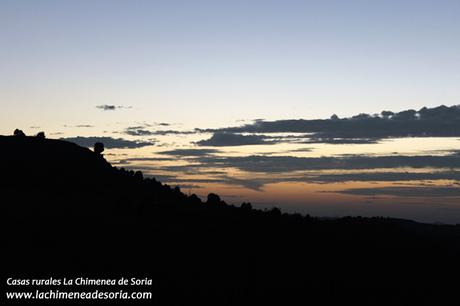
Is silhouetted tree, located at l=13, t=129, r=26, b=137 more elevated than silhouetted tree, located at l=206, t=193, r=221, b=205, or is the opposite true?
silhouetted tree, located at l=13, t=129, r=26, b=137

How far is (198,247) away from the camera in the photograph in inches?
2062

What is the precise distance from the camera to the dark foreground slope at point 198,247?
44031mm

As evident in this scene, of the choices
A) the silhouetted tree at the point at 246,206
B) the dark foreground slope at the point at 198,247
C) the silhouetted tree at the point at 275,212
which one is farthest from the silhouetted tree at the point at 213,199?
the silhouetted tree at the point at 275,212

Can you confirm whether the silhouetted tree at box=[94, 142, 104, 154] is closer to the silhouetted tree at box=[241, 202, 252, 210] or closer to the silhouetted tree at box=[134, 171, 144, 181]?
the silhouetted tree at box=[134, 171, 144, 181]

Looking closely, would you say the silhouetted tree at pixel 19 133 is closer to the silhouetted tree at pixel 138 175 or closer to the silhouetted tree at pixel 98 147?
the silhouetted tree at pixel 98 147

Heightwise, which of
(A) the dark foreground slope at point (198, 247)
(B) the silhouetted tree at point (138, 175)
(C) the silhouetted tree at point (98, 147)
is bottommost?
(A) the dark foreground slope at point (198, 247)

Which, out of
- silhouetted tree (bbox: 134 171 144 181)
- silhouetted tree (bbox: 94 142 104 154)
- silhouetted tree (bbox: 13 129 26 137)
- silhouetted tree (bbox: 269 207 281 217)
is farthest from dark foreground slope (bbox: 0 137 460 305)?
silhouetted tree (bbox: 94 142 104 154)

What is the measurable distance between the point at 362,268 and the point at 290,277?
12.9 metres

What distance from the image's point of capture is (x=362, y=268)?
60125 mm

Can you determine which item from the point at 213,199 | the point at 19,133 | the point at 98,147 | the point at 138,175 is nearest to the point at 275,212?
the point at 213,199

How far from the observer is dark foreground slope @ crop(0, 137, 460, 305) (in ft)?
144

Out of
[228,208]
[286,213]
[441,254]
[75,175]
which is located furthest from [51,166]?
[441,254]

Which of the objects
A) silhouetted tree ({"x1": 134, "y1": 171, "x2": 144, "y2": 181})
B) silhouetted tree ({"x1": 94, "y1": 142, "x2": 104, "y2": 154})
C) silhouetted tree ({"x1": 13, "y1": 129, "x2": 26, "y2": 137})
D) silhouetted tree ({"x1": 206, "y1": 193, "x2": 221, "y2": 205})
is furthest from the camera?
silhouetted tree ({"x1": 94, "y1": 142, "x2": 104, "y2": 154})

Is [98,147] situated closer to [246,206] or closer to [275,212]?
[246,206]
